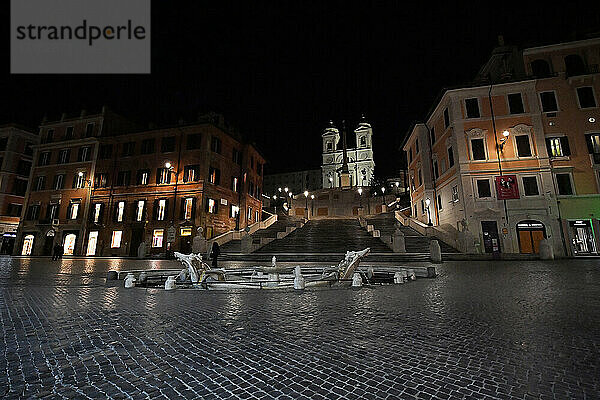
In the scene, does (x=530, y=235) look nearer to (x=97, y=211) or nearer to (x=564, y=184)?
(x=564, y=184)

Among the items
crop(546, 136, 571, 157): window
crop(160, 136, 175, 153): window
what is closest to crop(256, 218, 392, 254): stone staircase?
crop(546, 136, 571, 157): window

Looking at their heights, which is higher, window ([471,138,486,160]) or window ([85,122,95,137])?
window ([85,122,95,137])

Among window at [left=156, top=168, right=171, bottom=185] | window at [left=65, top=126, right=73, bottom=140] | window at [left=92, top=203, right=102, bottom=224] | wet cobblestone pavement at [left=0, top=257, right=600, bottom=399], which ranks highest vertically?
window at [left=65, top=126, right=73, bottom=140]

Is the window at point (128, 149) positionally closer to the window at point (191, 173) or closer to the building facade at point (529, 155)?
the window at point (191, 173)

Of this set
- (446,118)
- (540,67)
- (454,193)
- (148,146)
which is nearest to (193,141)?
(148,146)

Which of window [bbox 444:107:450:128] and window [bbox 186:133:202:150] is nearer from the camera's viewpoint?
window [bbox 444:107:450:128]

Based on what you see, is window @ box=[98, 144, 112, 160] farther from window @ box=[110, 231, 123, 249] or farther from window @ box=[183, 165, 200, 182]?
window @ box=[183, 165, 200, 182]

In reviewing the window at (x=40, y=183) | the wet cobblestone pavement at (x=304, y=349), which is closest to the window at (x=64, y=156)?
the window at (x=40, y=183)

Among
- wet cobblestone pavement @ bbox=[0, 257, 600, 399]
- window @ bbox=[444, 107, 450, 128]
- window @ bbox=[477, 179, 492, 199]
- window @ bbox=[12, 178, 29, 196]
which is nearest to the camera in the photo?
wet cobblestone pavement @ bbox=[0, 257, 600, 399]

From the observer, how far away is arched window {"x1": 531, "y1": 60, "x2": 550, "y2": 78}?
26723mm

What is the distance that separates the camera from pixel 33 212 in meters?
36.2

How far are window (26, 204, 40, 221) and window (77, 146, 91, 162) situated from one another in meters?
7.79

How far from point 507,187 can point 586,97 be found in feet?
35.6

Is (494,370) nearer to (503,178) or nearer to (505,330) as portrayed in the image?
(505,330)
